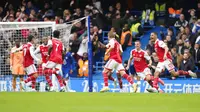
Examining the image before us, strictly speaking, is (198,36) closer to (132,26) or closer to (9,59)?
(132,26)

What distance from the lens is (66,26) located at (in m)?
19.9

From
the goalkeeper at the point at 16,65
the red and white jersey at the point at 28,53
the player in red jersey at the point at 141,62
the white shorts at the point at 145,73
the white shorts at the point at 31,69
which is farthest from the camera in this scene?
the goalkeeper at the point at 16,65

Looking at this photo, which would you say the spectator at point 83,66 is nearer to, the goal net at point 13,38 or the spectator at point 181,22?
the goal net at point 13,38

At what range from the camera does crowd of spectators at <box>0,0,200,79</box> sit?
19.8 meters

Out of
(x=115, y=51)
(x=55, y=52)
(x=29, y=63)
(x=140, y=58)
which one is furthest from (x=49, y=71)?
(x=140, y=58)

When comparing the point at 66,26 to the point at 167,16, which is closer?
the point at 66,26

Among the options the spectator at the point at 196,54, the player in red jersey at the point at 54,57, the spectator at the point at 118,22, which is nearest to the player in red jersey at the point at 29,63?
the player in red jersey at the point at 54,57

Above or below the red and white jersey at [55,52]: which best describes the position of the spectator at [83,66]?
below

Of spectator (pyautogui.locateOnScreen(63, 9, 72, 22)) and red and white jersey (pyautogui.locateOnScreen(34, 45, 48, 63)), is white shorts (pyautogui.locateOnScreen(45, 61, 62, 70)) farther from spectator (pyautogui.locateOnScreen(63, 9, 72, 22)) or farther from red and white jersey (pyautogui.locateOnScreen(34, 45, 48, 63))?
spectator (pyautogui.locateOnScreen(63, 9, 72, 22))

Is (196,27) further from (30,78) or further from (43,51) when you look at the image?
(30,78)

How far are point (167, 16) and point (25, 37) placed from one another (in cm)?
572

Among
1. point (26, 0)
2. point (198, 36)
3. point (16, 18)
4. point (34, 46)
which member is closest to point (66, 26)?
point (34, 46)

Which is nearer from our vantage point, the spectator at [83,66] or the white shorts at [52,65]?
the white shorts at [52,65]

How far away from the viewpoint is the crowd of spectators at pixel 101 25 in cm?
1981
